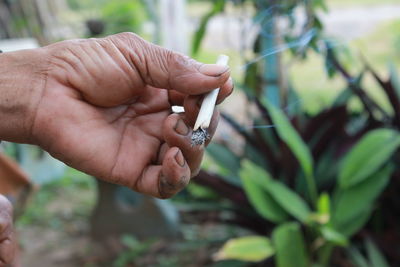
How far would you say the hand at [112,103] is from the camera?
117 centimetres

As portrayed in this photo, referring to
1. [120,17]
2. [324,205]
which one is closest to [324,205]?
[324,205]

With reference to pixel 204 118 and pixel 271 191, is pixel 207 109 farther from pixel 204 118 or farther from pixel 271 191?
pixel 271 191

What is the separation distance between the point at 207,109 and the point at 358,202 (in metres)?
1.43

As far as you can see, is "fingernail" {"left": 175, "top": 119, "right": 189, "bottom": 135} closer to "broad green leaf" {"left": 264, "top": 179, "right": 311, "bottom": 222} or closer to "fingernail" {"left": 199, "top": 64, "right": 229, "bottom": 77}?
"fingernail" {"left": 199, "top": 64, "right": 229, "bottom": 77}

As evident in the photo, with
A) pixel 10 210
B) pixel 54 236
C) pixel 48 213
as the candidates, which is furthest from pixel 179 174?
pixel 48 213

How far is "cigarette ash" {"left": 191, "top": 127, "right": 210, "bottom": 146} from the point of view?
109 centimetres

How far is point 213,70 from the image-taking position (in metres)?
1.13

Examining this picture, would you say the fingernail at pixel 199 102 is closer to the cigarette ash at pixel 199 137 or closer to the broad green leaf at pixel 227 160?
the cigarette ash at pixel 199 137

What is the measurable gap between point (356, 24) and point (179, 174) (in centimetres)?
785

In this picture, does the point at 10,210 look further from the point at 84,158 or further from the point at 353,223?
the point at 353,223

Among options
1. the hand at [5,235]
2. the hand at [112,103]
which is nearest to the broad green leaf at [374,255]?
the hand at [112,103]

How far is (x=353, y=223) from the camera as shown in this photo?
7.68ft

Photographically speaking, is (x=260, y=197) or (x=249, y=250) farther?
(x=260, y=197)

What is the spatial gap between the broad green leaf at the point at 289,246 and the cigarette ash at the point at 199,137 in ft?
3.98
